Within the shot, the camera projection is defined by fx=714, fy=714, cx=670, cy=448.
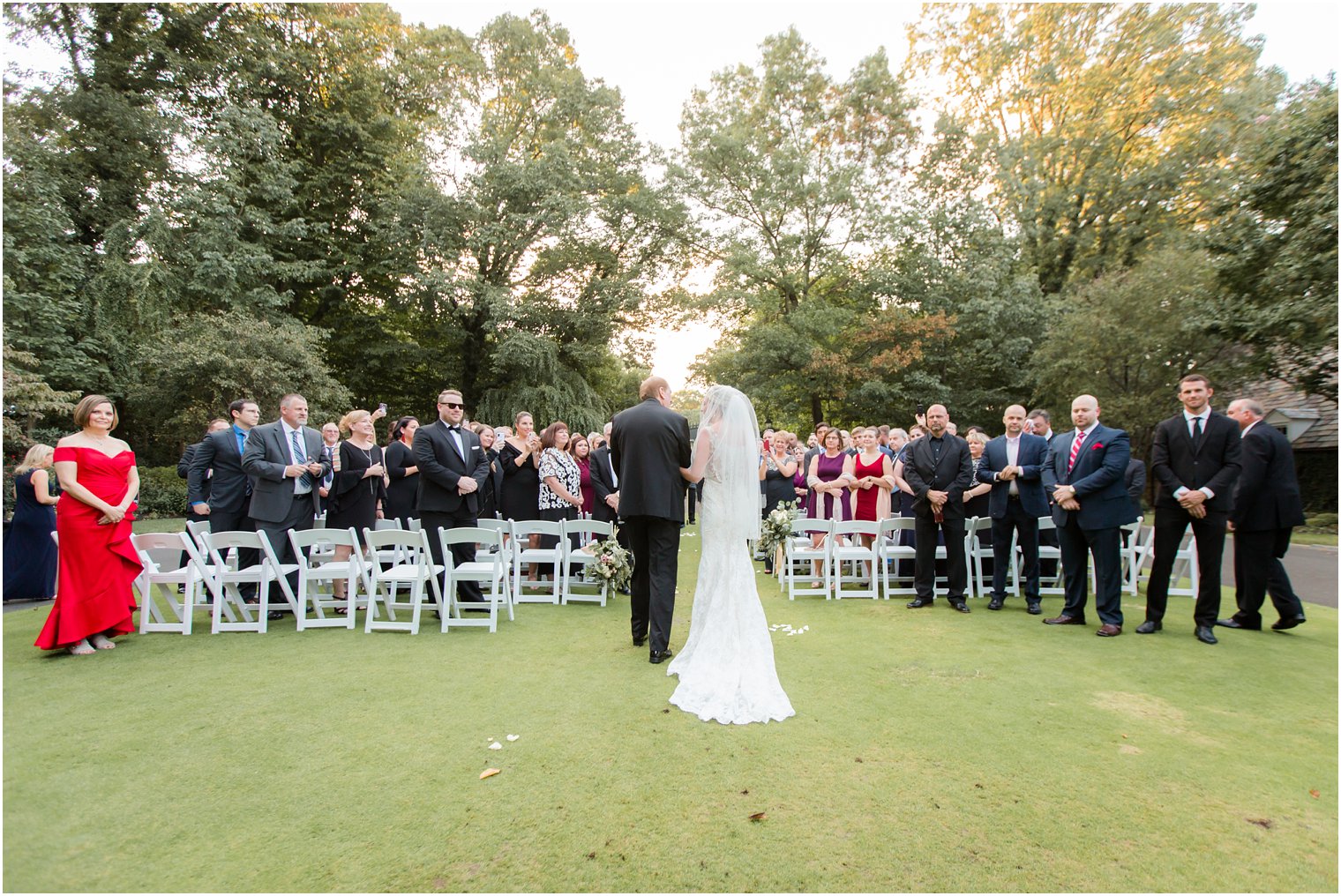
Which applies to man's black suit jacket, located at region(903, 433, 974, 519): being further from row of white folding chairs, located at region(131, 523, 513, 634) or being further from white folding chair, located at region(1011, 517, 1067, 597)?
row of white folding chairs, located at region(131, 523, 513, 634)

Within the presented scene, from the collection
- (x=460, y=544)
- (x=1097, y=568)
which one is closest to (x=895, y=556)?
(x=1097, y=568)

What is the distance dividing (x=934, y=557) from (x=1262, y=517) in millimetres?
2743

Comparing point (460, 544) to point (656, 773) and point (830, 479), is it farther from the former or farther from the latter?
point (656, 773)

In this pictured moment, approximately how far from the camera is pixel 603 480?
8.41 meters

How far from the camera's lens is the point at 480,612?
7320 mm

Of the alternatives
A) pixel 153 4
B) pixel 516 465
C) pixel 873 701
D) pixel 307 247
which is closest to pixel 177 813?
pixel 873 701

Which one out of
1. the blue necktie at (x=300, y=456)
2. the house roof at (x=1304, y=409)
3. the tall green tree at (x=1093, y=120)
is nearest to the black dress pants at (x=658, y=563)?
the blue necktie at (x=300, y=456)

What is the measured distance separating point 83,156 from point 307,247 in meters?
6.13

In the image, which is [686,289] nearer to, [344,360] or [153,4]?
[344,360]

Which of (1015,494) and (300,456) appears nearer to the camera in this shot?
(300,456)

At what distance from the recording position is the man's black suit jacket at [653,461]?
5.31 meters

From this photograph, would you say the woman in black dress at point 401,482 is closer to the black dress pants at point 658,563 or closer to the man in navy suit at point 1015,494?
the black dress pants at point 658,563

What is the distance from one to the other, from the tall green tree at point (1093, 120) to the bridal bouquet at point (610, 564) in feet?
73.0

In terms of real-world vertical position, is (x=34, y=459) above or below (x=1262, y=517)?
above
